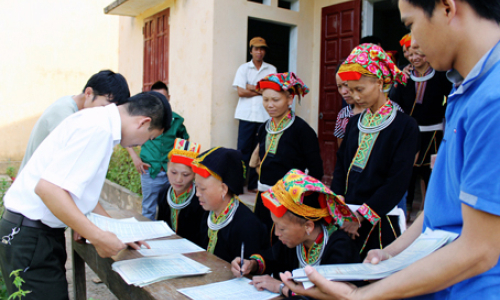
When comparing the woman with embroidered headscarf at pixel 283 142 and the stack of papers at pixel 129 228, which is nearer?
the stack of papers at pixel 129 228

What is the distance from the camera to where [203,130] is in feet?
19.6

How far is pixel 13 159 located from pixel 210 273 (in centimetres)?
939

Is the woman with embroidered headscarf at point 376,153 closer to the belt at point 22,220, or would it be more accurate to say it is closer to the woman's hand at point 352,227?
the woman's hand at point 352,227

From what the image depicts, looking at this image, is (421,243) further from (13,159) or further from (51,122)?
(13,159)

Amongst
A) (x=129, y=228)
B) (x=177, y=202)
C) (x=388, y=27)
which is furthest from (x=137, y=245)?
(x=388, y=27)

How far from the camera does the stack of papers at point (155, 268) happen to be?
1750 mm

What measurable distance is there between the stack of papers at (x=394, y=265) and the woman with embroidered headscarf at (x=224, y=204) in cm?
128

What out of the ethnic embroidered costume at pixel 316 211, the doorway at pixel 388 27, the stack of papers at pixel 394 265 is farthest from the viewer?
the doorway at pixel 388 27

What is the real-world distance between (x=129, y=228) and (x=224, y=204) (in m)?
0.68

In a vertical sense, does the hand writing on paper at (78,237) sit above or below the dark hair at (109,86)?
below

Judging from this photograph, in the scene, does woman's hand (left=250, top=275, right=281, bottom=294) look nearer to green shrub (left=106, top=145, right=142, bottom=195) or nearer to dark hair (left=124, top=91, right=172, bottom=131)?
dark hair (left=124, top=91, right=172, bottom=131)

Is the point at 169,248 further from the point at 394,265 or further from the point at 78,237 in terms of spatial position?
the point at 394,265

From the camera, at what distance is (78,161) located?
1705 millimetres

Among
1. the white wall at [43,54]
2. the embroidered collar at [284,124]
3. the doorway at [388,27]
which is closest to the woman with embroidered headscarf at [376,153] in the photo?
the embroidered collar at [284,124]
